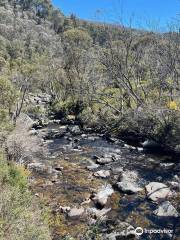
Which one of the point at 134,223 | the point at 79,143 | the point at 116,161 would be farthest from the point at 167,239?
the point at 79,143

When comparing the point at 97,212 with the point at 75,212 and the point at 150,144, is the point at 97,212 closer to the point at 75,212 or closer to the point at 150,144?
the point at 75,212

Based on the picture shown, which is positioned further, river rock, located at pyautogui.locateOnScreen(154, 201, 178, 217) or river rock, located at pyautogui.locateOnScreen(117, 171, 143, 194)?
river rock, located at pyautogui.locateOnScreen(117, 171, 143, 194)

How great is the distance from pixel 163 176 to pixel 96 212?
6.21 m

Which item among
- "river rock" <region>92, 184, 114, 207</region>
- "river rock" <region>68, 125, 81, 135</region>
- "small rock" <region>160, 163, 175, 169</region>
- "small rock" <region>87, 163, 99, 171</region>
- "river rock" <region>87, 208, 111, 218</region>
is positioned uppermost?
"river rock" <region>68, 125, 81, 135</region>

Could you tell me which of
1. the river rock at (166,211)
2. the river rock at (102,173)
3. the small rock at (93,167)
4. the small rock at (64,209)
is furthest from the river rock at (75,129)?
the river rock at (166,211)

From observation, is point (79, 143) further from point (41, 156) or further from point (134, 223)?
point (134, 223)

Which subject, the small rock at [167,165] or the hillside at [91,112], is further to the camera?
the small rock at [167,165]

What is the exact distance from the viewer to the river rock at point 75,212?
45.2 ft

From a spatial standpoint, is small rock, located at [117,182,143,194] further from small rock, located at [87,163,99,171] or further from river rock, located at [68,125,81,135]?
river rock, located at [68,125,81,135]

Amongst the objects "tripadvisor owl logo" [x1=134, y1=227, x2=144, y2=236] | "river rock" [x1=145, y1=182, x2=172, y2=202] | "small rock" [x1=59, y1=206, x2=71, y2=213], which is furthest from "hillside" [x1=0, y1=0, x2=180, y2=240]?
"tripadvisor owl logo" [x1=134, y1=227, x2=144, y2=236]

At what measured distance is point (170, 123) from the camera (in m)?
24.1

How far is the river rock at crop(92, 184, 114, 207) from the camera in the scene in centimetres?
1498

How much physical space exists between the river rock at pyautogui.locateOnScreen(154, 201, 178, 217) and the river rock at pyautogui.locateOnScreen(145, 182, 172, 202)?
2.88 feet

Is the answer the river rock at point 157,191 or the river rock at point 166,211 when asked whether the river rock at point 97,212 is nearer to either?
the river rock at point 166,211
